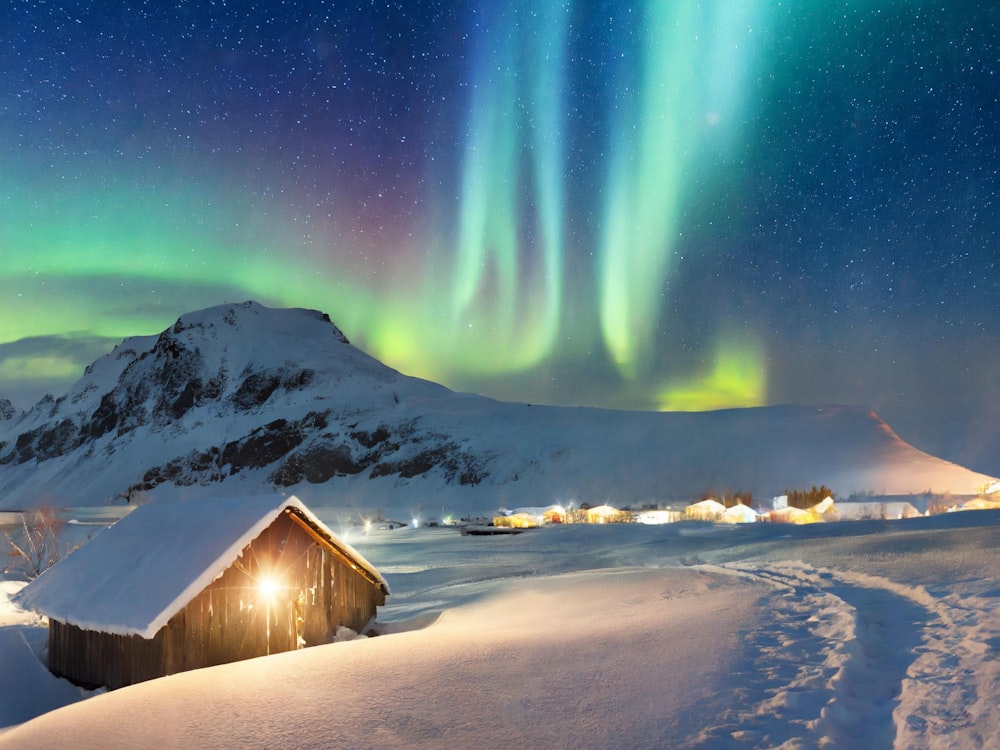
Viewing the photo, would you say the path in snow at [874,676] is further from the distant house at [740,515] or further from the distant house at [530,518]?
the distant house at [530,518]

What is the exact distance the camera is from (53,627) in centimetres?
1753

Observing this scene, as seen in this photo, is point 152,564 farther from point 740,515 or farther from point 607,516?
point 607,516

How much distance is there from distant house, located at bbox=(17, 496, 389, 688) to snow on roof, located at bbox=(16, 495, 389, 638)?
0.03 meters

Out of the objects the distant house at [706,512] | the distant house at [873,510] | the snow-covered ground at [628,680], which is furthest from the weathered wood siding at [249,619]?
the distant house at [873,510]

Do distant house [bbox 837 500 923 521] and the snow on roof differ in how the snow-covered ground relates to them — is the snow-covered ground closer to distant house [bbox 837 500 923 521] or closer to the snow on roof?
the snow on roof

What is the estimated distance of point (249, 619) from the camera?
15828 millimetres

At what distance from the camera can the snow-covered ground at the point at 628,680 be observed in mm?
8266

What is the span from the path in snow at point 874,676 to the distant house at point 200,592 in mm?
9032

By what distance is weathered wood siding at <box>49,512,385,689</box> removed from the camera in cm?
1492

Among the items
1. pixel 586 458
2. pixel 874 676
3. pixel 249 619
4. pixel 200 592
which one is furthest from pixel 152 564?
→ pixel 586 458

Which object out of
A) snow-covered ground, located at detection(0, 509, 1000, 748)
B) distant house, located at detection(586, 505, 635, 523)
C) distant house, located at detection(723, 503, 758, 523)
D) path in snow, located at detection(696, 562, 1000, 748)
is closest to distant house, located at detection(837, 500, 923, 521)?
distant house, located at detection(723, 503, 758, 523)

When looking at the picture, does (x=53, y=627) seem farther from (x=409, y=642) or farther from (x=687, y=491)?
(x=687, y=491)

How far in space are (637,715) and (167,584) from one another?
996 centimetres

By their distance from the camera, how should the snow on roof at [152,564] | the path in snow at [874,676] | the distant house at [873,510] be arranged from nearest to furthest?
the path in snow at [874,676]
the snow on roof at [152,564]
the distant house at [873,510]
